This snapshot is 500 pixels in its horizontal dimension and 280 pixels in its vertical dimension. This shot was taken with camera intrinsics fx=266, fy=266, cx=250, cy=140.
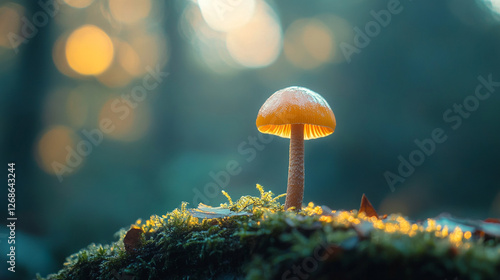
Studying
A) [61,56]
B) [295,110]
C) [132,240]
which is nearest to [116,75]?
[61,56]

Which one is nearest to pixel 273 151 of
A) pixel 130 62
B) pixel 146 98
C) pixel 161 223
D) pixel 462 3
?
pixel 146 98

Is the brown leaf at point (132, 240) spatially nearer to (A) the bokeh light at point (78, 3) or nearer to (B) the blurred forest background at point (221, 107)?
(B) the blurred forest background at point (221, 107)

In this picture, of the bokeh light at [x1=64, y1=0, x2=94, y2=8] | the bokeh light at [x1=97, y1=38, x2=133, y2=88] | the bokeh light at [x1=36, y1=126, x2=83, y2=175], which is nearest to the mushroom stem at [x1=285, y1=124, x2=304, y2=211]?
the bokeh light at [x1=36, y1=126, x2=83, y2=175]

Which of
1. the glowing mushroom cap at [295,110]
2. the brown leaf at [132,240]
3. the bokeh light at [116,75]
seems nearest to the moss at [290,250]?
the brown leaf at [132,240]

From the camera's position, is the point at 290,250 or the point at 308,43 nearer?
the point at 290,250

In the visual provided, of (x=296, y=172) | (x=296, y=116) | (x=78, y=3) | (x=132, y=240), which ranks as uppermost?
(x=78, y=3)

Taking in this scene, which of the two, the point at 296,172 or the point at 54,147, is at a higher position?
the point at 54,147

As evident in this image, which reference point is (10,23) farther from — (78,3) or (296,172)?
(296,172)
